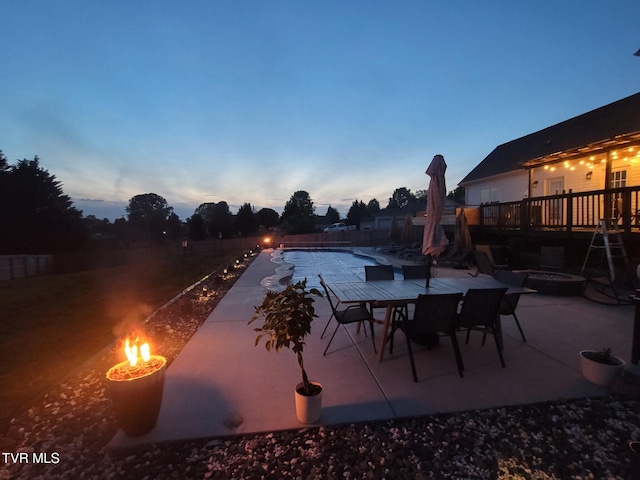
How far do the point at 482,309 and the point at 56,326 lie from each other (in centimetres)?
638

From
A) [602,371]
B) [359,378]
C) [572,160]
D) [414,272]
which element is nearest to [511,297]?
[602,371]

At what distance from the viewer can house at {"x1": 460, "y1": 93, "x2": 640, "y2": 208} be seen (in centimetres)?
862

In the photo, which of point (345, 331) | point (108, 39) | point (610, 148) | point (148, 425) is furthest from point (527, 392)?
point (108, 39)

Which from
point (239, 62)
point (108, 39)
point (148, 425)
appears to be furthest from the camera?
point (239, 62)

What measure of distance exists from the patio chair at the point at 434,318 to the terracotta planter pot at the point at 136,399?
2109 mm

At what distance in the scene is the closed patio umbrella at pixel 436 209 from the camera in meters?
3.79

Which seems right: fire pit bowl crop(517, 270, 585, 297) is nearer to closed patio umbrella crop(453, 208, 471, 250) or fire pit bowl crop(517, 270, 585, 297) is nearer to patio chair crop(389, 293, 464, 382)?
closed patio umbrella crop(453, 208, 471, 250)

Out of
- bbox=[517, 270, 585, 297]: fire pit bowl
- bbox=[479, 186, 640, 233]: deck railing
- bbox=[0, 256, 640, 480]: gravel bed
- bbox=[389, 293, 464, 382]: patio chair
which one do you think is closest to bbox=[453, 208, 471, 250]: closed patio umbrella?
bbox=[479, 186, 640, 233]: deck railing

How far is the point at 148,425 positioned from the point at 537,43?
1468cm

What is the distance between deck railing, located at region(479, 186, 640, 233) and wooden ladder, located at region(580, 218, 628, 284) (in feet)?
0.86

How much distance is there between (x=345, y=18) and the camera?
8438mm

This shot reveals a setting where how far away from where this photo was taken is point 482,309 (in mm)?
3064

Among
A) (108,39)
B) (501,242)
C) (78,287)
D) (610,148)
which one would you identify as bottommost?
(78,287)

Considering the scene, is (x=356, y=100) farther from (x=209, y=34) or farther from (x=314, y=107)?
(x=209, y=34)
